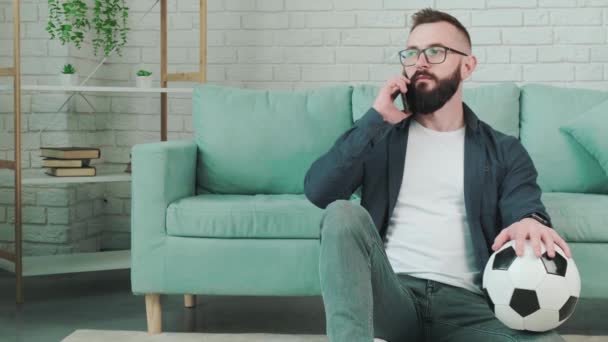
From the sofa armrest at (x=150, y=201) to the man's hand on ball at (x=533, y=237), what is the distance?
1.26 metres

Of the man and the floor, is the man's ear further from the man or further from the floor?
the floor

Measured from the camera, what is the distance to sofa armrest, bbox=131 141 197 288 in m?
2.62

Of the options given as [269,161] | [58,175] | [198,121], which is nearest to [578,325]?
[269,161]

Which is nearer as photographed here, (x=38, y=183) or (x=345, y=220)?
(x=345, y=220)

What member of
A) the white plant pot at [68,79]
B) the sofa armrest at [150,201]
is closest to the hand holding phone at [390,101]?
the sofa armrest at [150,201]

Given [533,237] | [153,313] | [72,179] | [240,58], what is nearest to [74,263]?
[72,179]

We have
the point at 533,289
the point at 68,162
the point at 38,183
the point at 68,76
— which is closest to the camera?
the point at 533,289

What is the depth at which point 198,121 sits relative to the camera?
10.2 ft

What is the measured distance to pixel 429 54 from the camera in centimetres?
202

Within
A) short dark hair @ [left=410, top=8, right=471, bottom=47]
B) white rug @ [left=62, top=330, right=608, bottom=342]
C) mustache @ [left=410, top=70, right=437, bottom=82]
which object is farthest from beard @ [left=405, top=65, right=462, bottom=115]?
white rug @ [left=62, top=330, right=608, bottom=342]

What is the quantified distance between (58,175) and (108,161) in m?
0.83

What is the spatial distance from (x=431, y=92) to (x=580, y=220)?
0.83 m

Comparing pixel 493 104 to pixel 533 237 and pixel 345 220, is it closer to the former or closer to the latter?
pixel 533 237

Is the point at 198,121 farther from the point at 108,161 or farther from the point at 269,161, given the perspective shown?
the point at 108,161
